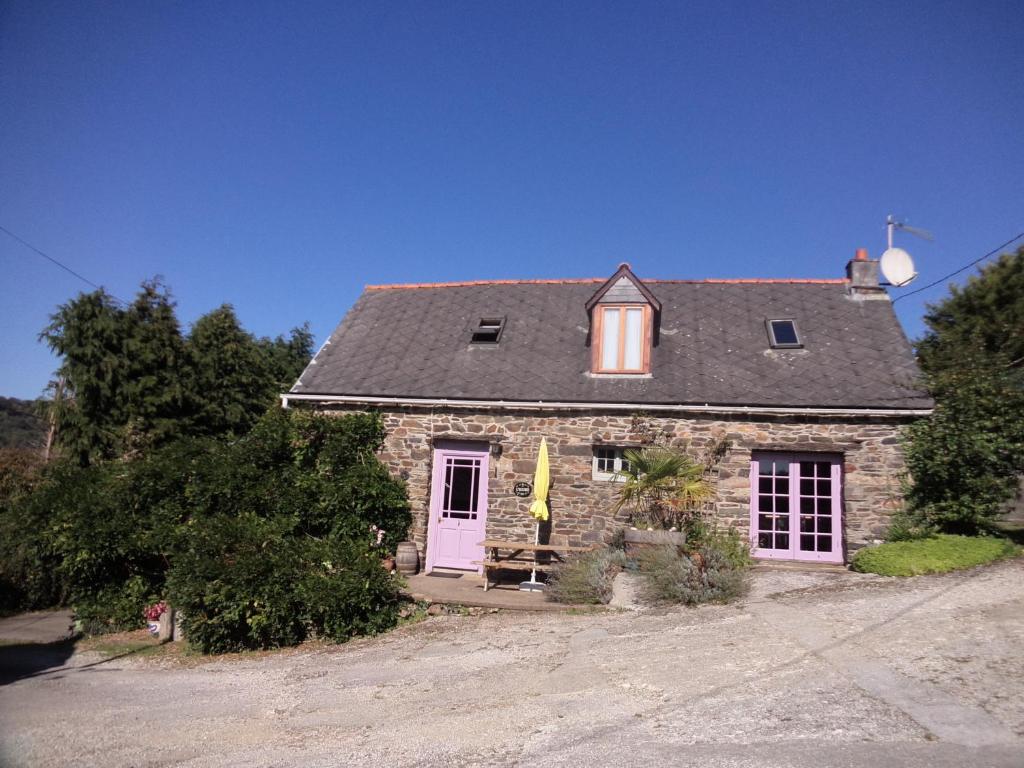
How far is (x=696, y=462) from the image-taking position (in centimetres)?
1095

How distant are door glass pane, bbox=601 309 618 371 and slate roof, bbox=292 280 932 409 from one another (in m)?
0.38

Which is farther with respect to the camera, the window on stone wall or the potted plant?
the window on stone wall

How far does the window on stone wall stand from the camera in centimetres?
1138

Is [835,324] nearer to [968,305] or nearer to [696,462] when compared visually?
[696,462]

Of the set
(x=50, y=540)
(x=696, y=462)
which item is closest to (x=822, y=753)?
(x=696, y=462)

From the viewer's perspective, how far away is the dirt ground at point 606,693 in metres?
4.66

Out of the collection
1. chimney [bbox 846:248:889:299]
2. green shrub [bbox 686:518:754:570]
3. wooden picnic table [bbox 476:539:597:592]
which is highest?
chimney [bbox 846:248:889:299]

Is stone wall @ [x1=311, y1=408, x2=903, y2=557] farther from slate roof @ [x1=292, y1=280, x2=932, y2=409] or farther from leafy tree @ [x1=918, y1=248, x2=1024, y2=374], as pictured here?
leafy tree @ [x1=918, y1=248, x2=1024, y2=374]

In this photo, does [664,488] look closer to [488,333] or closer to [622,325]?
[622,325]

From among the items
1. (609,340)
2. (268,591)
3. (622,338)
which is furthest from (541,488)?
(268,591)

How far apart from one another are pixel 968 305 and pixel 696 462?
667 inches

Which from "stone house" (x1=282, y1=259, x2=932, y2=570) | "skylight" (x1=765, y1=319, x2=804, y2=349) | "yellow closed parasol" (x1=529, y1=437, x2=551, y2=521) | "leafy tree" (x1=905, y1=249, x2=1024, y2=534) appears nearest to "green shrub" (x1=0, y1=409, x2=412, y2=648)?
"stone house" (x1=282, y1=259, x2=932, y2=570)

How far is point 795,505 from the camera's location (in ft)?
35.9

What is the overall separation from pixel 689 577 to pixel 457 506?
4.75m
